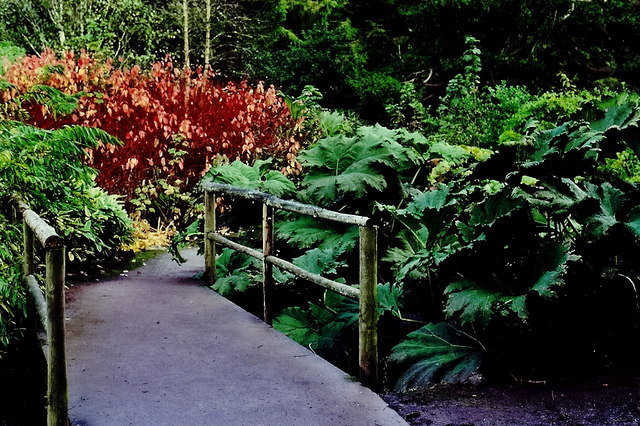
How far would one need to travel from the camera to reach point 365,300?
3.74 meters

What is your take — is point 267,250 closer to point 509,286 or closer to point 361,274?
point 361,274

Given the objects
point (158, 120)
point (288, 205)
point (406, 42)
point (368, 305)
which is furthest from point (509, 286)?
point (406, 42)

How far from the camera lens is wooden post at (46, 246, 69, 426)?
9.34 ft

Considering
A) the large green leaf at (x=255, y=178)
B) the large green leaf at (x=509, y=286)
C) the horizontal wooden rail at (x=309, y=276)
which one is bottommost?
the horizontal wooden rail at (x=309, y=276)

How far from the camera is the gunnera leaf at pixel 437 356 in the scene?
378cm

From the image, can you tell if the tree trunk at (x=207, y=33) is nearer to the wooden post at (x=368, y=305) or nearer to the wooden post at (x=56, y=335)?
the wooden post at (x=368, y=305)

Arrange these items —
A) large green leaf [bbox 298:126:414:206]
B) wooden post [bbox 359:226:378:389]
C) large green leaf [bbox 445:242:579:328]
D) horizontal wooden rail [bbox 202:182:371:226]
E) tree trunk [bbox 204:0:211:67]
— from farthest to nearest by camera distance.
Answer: tree trunk [bbox 204:0:211:67] < large green leaf [bbox 298:126:414:206] < horizontal wooden rail [bbox 202:182:371:226] < wooden post [bbox 359:226:378:389] < large green leaf [bbox 445:242:579:328]

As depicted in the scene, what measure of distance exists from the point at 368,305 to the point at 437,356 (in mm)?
536

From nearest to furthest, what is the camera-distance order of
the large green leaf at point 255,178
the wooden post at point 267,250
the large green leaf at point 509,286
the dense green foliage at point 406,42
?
1. the large green leaf at point 509,286
2. the wooden post at point 267,250
3. the large green leaf at point 255,178
4. the dense green foliage at point 406,42

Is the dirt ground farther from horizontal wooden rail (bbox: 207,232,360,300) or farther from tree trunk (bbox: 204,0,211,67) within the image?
tree trunk (bbox: 204,0,211,67)

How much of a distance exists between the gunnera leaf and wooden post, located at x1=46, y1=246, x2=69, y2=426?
1.71 m

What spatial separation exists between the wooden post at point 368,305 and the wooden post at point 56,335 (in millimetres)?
1503

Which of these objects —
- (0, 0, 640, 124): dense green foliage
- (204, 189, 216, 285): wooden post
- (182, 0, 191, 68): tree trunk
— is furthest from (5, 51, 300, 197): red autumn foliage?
(182, 0, 191, 68): tree trunk

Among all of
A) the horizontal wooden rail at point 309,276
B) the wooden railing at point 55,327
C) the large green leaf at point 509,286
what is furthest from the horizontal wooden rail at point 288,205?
the wooden railing at point 55,327
